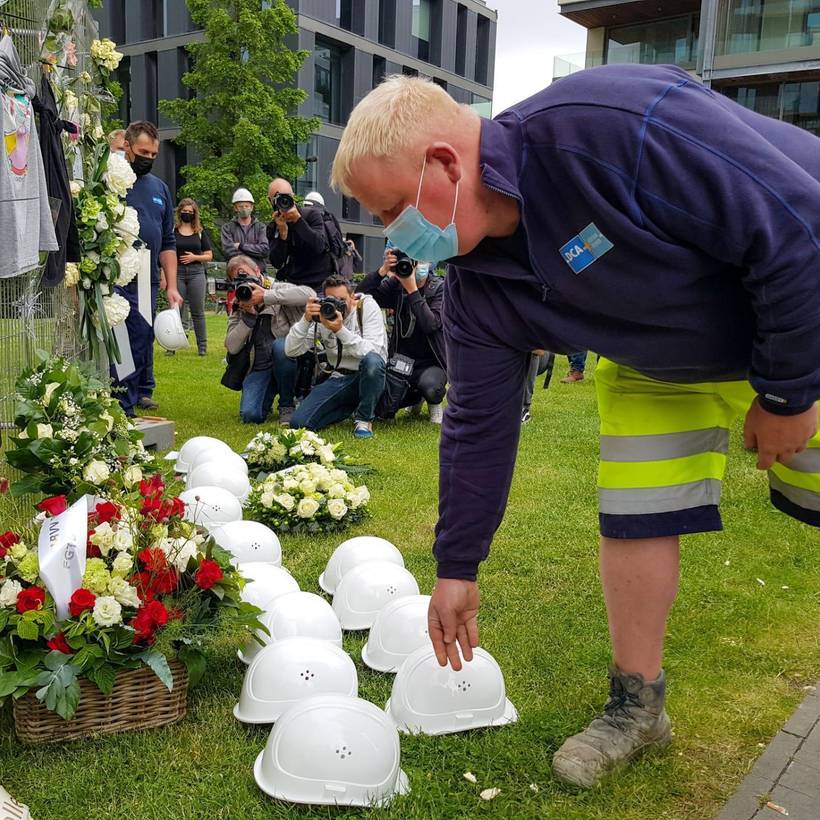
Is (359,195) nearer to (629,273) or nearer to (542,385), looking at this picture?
(629,273)

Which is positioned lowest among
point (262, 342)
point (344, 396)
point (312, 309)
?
point (344, 396)

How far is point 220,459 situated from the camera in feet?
16.6

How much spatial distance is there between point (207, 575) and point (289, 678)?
1.29ft

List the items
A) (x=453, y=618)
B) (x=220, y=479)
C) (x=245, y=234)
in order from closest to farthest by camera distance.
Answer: (x=453, y=618) < (x=220, y=479) < (x=245, y=234)

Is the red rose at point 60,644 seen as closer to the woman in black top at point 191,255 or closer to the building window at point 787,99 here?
the woman in black top at point 191,255

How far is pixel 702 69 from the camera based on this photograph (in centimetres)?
2512

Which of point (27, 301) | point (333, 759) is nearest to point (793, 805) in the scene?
point (333, 759)

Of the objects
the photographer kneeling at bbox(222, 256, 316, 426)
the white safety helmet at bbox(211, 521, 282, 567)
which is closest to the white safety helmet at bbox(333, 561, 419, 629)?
the white safety helmet at bbox(211, 521, 282, 567)

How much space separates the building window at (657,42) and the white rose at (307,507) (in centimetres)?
2376

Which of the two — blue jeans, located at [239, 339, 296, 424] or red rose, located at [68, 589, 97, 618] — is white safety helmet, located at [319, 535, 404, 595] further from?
blue jeans, located at [239, 339, 296, 424]

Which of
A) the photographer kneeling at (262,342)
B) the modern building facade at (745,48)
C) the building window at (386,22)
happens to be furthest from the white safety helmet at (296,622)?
the building window at (386,22)

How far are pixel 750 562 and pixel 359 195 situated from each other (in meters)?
3.05

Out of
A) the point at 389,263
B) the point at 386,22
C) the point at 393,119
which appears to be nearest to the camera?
the point at 393,119

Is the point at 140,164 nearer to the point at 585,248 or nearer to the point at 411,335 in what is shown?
the point at 411,335
